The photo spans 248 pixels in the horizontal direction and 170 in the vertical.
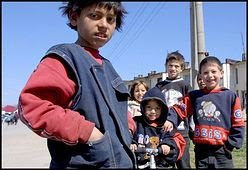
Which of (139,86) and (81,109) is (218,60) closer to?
(139,86)

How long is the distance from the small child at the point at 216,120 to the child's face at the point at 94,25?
128 centimetres

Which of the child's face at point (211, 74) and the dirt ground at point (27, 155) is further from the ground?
the child's face at point (211, 74)

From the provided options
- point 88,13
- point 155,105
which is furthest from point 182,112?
point 88,13

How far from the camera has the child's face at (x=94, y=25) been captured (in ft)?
4.13

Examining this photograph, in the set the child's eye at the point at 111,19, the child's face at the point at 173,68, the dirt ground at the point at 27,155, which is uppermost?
the child's face at the point at 173,68

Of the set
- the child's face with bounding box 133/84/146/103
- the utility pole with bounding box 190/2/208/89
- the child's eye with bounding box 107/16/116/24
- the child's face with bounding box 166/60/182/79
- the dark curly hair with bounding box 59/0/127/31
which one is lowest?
the child's face with bounding box 133/84/146/103

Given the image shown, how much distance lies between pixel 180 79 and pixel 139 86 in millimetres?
421

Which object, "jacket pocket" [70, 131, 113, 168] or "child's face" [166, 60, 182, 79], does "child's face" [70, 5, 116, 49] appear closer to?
"jacket pocket" [70, 131, 113, 168]

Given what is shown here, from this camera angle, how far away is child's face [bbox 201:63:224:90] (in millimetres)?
2414

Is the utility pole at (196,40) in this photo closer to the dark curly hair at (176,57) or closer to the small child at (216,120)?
the dark curly hair at (176,57)

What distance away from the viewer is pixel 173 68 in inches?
134

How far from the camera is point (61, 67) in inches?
46.1

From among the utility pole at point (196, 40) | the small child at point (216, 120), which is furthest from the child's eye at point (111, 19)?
the utility pole at point (196, 40)

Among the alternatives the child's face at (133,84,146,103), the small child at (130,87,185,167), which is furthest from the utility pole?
the small child at (130,87,185,167)
